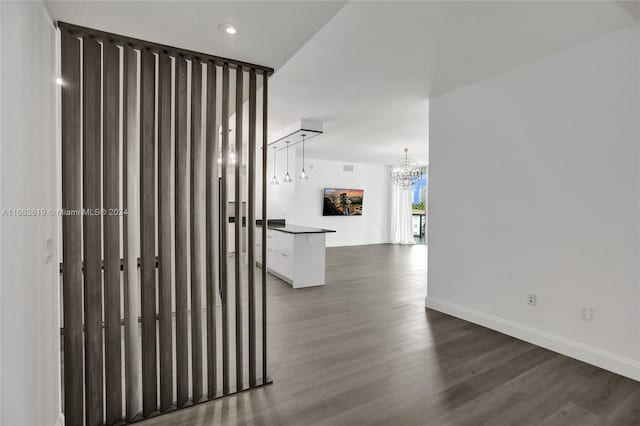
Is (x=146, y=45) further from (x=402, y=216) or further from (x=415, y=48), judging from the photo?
(x=402, y=216)

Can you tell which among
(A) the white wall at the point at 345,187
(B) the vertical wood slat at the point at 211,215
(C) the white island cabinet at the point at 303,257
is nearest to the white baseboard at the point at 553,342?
(C) the white island cabinet at the point at 303,257

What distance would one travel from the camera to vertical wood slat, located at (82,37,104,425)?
1965 mm

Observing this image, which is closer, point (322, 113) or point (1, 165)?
point (1, 165)

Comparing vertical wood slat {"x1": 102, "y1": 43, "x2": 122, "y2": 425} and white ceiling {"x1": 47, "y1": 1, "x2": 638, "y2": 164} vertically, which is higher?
white ceiling {"x1": 47, "y1": 1, "x2": 638, "y2": 164}

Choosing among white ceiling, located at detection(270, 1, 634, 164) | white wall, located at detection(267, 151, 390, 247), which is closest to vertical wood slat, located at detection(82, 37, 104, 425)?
white ceiling, located at detection(270, 1, 634, 164)

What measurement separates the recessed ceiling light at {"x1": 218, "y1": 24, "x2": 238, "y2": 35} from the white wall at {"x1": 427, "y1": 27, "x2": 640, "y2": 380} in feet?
9.34

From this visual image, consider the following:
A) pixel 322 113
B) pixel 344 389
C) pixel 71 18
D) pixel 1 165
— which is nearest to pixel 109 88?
pixel 71 18

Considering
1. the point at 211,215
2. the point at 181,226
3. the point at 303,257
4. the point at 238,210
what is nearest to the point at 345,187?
the point at 303,257

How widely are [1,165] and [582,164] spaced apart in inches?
150

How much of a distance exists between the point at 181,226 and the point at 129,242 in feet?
1.06

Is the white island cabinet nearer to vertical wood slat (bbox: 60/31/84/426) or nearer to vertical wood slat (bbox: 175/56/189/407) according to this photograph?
vertical wood slat (bbox: 175/56/189/407)

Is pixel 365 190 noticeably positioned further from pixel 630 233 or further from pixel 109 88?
pixel 109 88

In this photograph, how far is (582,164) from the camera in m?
2.91

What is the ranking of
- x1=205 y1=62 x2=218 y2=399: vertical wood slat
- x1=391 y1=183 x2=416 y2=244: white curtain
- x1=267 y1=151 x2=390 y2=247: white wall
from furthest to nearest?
x1=391 y1=183 x2=416 y2=244: white curtain
x1=267 y1=151 x2=390 y2=247: white wall
x1=205 y1=62 x2=218 y2=399: vertical wood slat
